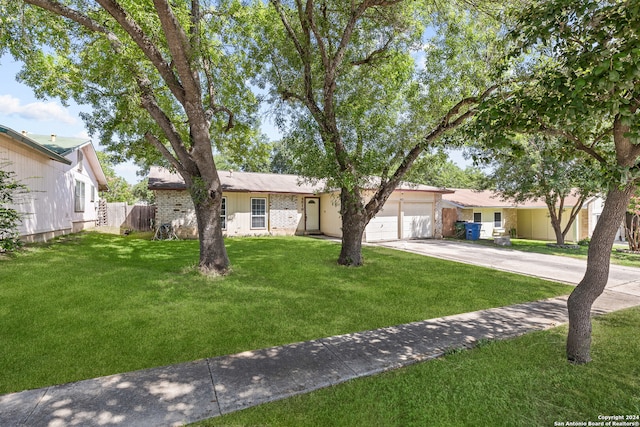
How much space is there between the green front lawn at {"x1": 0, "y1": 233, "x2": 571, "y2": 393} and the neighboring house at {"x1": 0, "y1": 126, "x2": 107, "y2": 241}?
5.24 feet

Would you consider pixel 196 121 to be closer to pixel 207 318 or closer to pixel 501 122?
pixel 207 318

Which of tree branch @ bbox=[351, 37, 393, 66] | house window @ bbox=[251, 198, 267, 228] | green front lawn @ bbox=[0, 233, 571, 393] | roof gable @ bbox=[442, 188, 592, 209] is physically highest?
tree branch @ bbox=[351, 37, 393, 66]

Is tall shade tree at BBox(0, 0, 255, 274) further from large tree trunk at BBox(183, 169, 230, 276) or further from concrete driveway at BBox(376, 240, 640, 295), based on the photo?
concrete driveway at BBox(376, 240, 640, 295)

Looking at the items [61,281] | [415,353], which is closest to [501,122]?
[415,353]

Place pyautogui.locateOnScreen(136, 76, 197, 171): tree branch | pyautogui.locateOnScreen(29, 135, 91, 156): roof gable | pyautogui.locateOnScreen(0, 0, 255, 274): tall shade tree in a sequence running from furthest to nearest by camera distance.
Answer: pyautogui.locateOnScreen(29, 135, 91, 156): roof gable → pyautogui.locateOnScreen(136, 76, 197, 171): tree branch → pyautogui.locateOnScreen(0, 0, 255, 274): tall shade tree

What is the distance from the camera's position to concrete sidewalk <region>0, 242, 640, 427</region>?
2760 mm

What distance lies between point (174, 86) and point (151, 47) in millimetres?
925

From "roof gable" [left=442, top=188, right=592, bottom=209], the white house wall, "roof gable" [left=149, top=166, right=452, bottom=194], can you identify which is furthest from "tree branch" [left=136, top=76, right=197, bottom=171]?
"roof gable" [left=442, top=188, right=592, bottom=209]

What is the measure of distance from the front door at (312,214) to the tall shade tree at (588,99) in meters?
16.1

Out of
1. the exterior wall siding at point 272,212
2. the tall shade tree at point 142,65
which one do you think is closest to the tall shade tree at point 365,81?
the tall shade tree at point 142,65

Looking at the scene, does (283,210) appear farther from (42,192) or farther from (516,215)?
(516,215)

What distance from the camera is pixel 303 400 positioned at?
2979 millimetres

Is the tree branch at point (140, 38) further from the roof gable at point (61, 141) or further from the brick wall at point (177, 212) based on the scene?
the brick wall at point (177, 212)

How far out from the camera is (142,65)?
9430 millimetres
